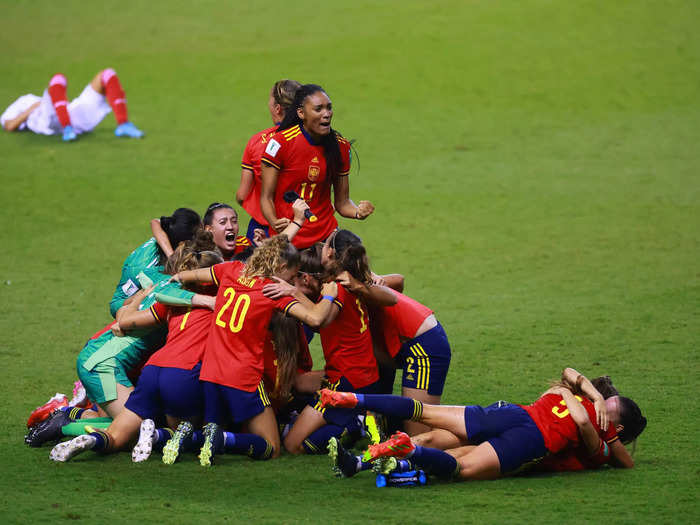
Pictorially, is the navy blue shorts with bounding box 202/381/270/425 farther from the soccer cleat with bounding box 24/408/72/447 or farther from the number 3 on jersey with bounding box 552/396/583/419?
the number 3 on jersey with bounding box 552/396/583/419

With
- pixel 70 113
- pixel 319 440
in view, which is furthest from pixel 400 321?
pixel 70 113

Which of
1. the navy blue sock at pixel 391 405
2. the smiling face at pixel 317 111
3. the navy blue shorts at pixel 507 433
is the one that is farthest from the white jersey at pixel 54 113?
the navy blue shorts at pixel 507 433

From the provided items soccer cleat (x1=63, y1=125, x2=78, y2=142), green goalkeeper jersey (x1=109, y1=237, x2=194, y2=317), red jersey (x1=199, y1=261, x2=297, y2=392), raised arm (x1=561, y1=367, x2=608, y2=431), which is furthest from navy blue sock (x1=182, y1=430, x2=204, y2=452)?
soccer cleat (x1=63, y1=125, x2=78, y2=142)

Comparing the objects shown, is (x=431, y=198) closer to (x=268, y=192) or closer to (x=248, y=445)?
(x=268, y=192)

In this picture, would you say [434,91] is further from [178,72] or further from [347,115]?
[178,72]

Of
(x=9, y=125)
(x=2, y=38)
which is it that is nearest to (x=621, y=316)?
(x=9, y=125)

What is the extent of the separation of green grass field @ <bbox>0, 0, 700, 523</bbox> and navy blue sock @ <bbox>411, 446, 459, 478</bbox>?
95mm

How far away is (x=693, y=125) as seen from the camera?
15695mm

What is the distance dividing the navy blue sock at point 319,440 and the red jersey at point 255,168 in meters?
1.95

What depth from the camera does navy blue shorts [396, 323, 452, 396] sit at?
5863mm

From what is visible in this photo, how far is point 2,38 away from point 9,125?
4.67 meters

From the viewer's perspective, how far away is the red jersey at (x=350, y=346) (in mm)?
5617

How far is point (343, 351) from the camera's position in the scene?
5641mm

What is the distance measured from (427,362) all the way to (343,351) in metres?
0.58
